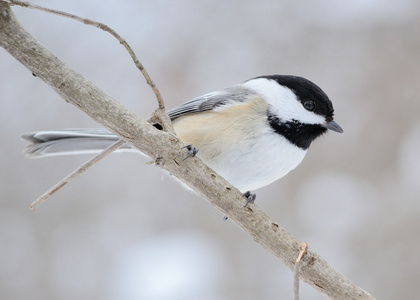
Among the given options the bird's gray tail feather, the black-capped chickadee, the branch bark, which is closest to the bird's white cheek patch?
the black-capped chickadee

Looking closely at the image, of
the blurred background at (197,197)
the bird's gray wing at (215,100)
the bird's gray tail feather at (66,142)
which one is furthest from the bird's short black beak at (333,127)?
the blurred background at (197,197)

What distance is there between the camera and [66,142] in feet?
5.69

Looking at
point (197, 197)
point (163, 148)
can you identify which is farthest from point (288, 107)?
point (197, 197)

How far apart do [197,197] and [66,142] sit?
140cm

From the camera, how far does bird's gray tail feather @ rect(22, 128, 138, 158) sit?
1634 mm

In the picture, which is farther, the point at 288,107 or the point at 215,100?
the point at 215,100

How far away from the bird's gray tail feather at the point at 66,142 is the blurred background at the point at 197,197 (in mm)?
1105

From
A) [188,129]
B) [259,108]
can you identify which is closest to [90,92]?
[188,129]

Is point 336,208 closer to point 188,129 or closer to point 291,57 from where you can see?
point 291,57

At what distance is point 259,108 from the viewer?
1649 millimetres

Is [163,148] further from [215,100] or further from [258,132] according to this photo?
[215,100]

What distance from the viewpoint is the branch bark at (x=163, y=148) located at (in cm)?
114

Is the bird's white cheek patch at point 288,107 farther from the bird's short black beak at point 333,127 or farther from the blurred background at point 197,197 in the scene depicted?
the blurred background at point 197,197

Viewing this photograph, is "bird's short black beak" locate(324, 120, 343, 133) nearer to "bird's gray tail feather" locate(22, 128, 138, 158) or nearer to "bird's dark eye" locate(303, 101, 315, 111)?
"bird's dark eye" locate(303, 101, 315, 111)
